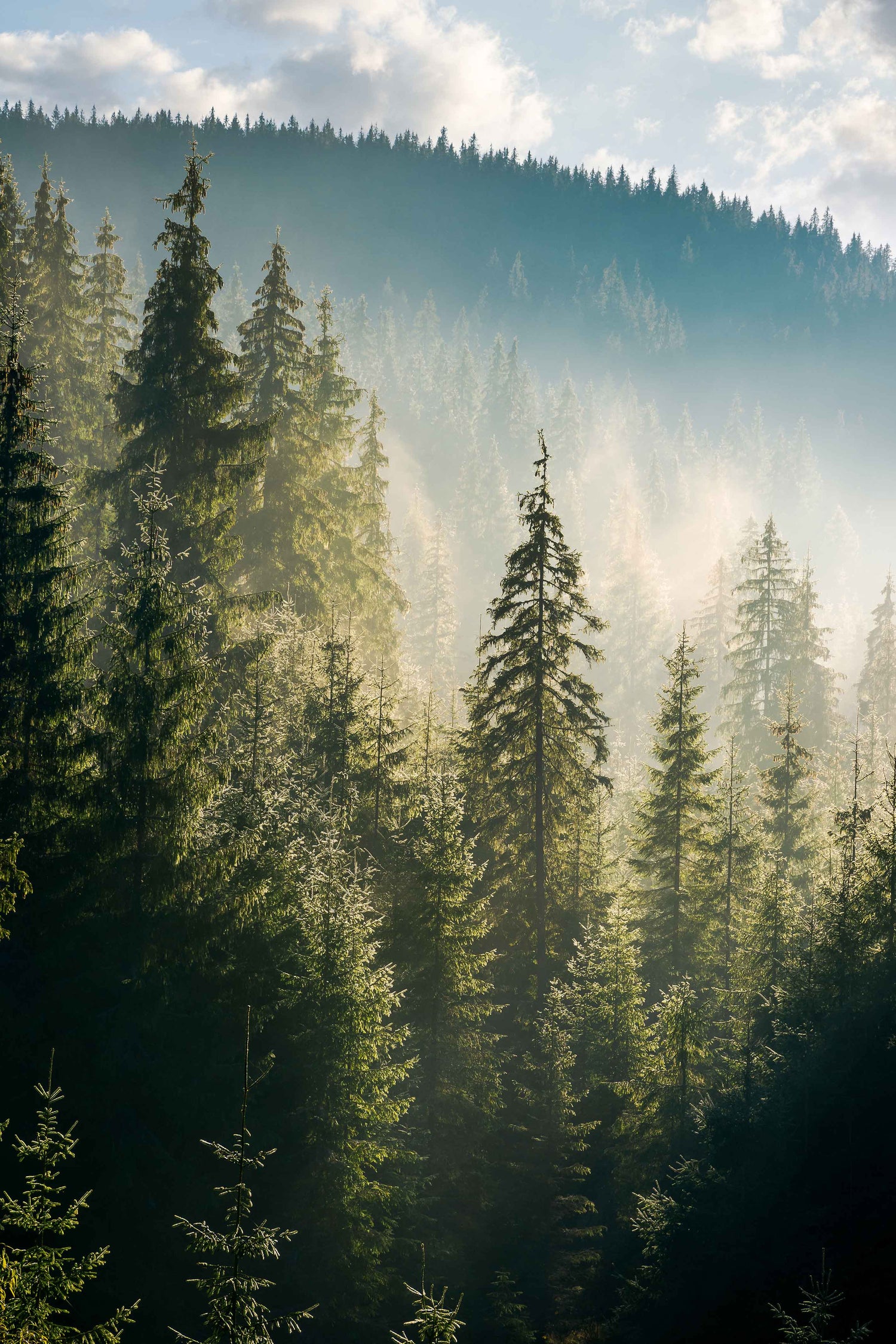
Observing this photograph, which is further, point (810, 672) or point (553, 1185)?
point (810, 672)

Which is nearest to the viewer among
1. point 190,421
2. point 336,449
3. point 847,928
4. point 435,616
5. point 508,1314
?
point 508,1314

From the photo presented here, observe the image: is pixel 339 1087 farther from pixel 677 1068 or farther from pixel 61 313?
pixel 61 313

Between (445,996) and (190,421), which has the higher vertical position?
(190,421)

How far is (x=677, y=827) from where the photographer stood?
26219 millimetres

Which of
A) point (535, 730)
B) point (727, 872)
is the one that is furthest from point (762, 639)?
point (535, 730)

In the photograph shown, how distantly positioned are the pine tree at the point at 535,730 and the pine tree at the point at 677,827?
3830mm

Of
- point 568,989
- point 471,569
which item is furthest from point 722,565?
point 568,989

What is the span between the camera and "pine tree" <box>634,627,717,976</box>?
1024 inches

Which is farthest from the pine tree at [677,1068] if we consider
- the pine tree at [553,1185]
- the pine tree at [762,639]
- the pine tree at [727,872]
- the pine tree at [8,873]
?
the pine tree at [762,639]

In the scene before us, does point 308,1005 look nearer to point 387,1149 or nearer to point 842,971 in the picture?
point 387,1149

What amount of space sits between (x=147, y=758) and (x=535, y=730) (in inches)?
484

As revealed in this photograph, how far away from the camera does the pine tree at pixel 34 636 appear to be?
14.2 metres

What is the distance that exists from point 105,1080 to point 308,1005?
3.46 metres

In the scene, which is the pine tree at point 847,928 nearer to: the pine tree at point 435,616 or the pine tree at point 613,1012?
the pine tree at point 613,1012
